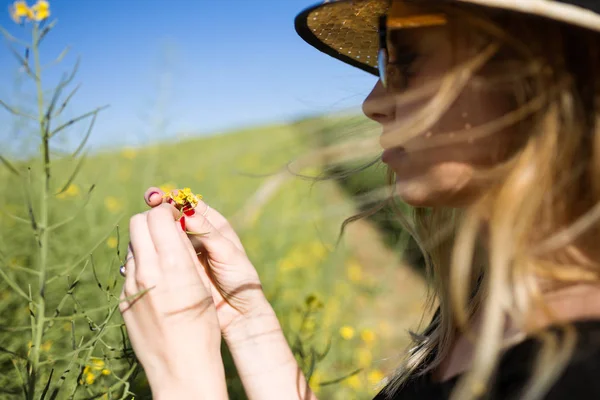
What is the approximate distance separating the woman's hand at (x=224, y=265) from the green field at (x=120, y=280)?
102mm

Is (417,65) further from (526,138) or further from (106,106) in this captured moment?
(106,106)

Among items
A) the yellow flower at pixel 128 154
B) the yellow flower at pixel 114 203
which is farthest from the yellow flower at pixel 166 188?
the yellow flower at pixel 114 203

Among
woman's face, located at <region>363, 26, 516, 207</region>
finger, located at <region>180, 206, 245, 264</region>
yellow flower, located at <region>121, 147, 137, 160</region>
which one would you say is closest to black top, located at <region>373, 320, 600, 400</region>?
woman's face, located at <region>363, 26, 516, 207</region>

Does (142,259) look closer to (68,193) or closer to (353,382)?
(353,382)

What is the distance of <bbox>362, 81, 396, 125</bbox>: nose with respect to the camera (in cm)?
87

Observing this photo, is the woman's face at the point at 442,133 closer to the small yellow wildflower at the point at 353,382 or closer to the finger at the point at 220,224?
the finger at the point at 220,224

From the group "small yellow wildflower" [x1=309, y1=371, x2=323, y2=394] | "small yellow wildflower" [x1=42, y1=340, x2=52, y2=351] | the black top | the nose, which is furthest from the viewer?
"small yellow wildflower" [x1=309, y1=371, x2=323, y2=394]

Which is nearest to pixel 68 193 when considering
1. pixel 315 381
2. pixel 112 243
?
pixel 112 243

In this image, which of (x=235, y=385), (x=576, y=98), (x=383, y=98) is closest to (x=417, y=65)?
(x=383, y=98)

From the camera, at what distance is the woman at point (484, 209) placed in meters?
0.65

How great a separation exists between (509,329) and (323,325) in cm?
137

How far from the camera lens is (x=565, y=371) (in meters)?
0.60

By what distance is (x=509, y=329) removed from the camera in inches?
29.5

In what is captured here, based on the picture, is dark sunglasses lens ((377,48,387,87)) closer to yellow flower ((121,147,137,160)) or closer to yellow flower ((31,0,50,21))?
yellow flower ((31,0,50,21))
